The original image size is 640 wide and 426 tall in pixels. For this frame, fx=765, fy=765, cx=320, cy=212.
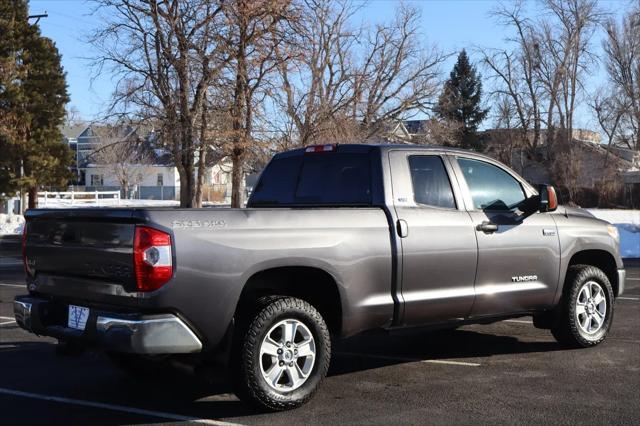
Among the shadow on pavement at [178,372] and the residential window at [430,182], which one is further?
the residential window at [430,182]

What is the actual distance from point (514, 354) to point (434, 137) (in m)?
34.1

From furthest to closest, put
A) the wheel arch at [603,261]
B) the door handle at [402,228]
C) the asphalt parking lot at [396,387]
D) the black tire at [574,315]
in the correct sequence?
the wheel arch at [603,261]
the black tire at [574,315]
the door handle at [402,228]
the asphalt parking lot at [396,387]

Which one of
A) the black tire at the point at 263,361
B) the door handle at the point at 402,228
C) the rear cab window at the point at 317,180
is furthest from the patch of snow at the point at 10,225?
the black tire at the point at 263,361

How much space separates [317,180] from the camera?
6.90 m

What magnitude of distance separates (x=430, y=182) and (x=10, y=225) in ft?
91.8

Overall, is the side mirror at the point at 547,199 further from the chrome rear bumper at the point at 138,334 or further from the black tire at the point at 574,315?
the chrome rear bumper at the point at 138,334

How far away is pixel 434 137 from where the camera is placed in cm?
4091

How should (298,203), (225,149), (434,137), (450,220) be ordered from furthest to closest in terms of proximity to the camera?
(434,137) → (225,149) → (298,203) → (450,220)

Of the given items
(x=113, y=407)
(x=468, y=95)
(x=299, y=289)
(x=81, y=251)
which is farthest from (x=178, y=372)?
(x=468, y=95)

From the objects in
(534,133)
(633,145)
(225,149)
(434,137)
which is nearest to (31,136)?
(225,149)

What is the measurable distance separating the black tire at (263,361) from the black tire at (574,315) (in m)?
2.96

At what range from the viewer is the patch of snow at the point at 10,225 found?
3024 cm

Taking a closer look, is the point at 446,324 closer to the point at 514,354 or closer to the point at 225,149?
the point at 514,354

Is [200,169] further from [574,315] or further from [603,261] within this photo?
[574,315]
